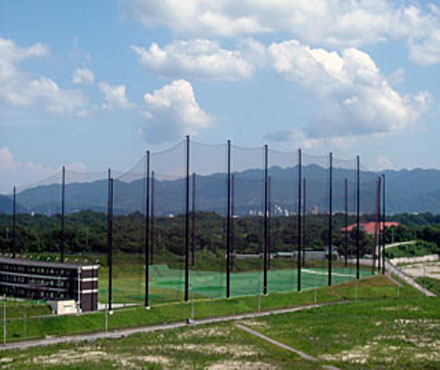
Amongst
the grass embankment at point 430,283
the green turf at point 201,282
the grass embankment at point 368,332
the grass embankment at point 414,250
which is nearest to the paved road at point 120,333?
the grass embankment at point 368,332

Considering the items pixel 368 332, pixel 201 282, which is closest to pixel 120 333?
pixel 368 332

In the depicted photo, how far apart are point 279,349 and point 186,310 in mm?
13233

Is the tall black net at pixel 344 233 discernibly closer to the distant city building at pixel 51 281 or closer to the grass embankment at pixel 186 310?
the grass embankment at pixel 186 310

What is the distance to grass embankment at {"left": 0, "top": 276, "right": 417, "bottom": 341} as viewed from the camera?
1405 inches

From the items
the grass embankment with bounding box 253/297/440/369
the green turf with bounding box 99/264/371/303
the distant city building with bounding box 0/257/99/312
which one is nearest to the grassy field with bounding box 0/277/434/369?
the grass embankment with bounding box 253/297/440/369

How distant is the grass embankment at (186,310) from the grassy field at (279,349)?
1772 mm

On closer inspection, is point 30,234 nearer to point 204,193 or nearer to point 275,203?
point 204,193

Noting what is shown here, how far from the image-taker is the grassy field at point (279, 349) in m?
26.6

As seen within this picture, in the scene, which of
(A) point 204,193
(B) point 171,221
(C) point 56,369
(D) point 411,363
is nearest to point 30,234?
(B) point 171,221

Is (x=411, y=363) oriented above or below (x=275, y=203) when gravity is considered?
below

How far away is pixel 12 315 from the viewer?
36875 mm

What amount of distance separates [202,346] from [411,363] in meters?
9.72

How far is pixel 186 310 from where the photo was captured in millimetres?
42375

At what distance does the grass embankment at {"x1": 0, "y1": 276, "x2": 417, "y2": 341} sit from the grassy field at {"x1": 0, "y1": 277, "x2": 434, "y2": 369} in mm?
1772
